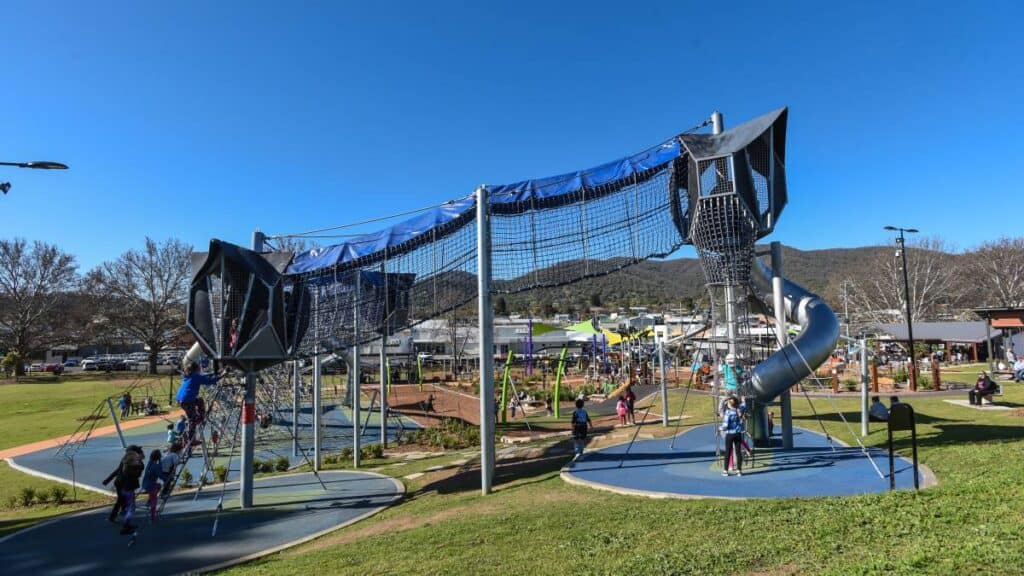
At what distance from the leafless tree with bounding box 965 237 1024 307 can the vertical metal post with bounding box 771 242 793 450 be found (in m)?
60.3

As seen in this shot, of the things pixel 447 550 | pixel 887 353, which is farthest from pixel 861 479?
pixel 887 353

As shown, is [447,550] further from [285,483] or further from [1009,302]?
[1009,302]

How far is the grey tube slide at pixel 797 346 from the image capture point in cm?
1216

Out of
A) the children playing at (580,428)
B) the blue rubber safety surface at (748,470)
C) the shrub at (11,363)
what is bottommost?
the blue rubber safety surface at (748,470)

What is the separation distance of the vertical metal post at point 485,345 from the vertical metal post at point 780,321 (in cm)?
638

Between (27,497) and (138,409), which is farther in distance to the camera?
(138,409)

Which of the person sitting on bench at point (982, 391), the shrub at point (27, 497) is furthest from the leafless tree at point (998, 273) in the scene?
the shrub at point (27, 497)

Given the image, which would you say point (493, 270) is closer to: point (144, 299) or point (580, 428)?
point (580, 428)

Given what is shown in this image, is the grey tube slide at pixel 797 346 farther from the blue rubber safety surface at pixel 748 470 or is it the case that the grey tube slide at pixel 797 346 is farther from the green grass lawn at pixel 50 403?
the green grass lawn at pixel 50 403

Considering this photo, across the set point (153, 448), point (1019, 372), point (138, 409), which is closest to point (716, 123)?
point (153, 448)

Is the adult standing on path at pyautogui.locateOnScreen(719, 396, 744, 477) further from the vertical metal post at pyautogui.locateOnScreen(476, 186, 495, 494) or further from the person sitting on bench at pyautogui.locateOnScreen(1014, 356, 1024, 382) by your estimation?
the person sitting on bench at pyautogui.locateOnScreen(1014, 356, 1024, 382)

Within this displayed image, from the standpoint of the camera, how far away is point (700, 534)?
7.18 m

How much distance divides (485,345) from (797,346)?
6.61 metres

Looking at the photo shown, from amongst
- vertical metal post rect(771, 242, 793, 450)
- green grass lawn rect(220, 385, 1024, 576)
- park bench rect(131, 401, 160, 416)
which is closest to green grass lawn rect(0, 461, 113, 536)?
green grass lawn rect(220, 385, 1024, 576)
